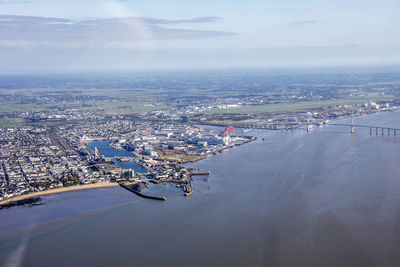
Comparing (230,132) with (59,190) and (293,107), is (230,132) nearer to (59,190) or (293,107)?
(59,190)

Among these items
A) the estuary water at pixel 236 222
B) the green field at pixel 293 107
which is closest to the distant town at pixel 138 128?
the green field at pixel 293 107

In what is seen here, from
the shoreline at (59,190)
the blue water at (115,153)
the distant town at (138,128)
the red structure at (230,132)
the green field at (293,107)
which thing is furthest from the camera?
the green field at (293,107)

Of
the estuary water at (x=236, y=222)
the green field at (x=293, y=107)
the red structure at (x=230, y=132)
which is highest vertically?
the green field at (x=293, y=107)

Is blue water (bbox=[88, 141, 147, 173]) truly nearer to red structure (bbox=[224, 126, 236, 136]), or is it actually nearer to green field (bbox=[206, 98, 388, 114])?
red structure (bbox=[224, 126, 236, 136])

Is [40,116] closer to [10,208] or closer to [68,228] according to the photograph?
[10,208]

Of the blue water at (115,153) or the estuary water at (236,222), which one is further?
the blue water at (115,153)

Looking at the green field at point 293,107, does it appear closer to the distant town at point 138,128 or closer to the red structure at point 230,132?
the distant town at point 138,128

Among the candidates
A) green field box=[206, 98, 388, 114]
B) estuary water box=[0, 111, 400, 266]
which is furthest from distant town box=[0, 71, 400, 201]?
estuary water box=[0, 111, 400, 266]
